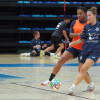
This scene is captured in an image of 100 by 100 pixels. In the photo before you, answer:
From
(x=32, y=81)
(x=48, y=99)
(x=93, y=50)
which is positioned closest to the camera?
(x=48, y=99)

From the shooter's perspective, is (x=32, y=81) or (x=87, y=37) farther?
(x=32, y=81)

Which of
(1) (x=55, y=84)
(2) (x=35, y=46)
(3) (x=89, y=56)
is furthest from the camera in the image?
(2) (x=35, y=46)

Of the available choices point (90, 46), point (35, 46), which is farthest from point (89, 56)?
point (35, 46)

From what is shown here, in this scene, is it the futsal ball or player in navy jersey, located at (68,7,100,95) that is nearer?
player in navy jersey, located at (68,7,100,95)

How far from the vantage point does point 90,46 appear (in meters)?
6.70

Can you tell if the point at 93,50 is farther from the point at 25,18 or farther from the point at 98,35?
the point at 25,18

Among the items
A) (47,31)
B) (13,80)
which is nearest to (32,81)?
(13,80)

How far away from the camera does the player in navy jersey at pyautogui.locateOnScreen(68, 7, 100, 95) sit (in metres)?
6.59

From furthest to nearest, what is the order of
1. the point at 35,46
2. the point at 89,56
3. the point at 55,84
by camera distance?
1. the point at 35,46
2. the point at 55,84
3. the point at 89,56

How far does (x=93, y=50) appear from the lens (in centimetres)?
667

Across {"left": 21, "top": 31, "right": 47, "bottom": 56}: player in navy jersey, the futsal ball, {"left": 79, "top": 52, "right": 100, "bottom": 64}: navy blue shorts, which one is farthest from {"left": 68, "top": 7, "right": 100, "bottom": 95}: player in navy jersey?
{"left": 21, "top": 31, "right": 47, "bottom": 56}: player in navy jersey

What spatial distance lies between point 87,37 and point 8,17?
44.6 feet

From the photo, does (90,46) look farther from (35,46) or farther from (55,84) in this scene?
(35,46)

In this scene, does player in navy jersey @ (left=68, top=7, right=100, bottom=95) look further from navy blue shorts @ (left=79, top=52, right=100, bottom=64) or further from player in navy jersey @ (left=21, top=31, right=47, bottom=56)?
player in navy jersey @ (left=21, top=31, right=47, bottom=56)
